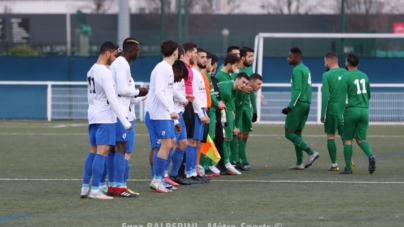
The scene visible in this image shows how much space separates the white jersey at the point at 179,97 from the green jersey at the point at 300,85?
3.05 metres

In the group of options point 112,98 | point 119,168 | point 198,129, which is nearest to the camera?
point 112,98

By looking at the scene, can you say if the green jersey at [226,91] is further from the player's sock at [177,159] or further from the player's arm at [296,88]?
the player's sock at [177,159]

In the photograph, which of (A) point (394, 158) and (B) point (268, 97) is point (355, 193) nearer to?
(A) point (394, 158)

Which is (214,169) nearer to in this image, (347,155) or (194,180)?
(194,180)

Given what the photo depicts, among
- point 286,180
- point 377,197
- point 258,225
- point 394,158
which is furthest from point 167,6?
point 258,225

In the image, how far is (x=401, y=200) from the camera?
32.2ft

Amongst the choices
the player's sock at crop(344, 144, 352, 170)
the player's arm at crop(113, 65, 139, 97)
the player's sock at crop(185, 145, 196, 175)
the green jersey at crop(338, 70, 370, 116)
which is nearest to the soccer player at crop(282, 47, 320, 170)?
the player's sock at crop(344, 144, 352, 170)

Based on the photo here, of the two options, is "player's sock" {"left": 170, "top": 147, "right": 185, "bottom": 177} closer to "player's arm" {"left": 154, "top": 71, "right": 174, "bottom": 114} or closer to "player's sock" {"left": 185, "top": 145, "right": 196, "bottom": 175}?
"player's sock" {"left": 185, "top": 145, "right": 196, "bottom": 175}

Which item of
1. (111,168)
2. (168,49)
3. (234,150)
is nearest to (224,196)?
(111,168)

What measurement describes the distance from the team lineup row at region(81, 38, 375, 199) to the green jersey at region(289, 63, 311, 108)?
2 centimetres

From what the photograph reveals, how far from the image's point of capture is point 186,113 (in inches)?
457

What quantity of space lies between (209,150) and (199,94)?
120 cm

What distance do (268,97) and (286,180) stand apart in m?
14.1

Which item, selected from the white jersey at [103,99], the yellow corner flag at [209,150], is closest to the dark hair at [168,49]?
the white jersey at [103,99]
